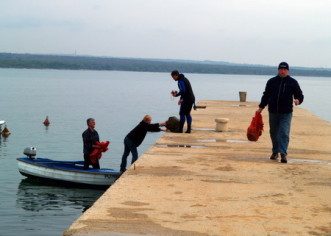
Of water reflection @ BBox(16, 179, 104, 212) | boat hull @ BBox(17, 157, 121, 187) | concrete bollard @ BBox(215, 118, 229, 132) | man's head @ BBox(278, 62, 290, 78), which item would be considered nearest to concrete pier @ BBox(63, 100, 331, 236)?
man's head @ BBox(278, 62, 290, 78)

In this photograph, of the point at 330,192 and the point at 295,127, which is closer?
the point at 330,192

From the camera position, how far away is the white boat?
17203 mm

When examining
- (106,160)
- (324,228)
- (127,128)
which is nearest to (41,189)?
(106,160)

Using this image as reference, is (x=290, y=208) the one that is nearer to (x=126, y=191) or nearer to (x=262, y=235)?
(x=262, y=235)

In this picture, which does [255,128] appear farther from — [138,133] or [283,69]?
[138,133]

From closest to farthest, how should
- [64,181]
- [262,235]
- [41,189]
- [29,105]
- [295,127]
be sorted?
[262,235] < [64,181] < [41,189] < [295,127] < [29,105]

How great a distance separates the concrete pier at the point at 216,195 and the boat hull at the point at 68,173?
7.68 ft

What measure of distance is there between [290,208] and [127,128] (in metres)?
37.8

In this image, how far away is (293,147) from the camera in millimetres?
16000

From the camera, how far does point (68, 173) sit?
58.2ft

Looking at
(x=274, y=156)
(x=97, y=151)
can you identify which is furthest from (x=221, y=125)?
(x=274, y=156)

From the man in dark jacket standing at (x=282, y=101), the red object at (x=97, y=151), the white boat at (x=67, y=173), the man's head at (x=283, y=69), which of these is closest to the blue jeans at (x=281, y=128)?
the man in dark jacket standing at (x=282, y=101)

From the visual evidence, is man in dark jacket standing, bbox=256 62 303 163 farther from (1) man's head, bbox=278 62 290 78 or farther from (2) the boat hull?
(2) the boat hull

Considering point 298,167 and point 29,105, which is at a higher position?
point 298,167
